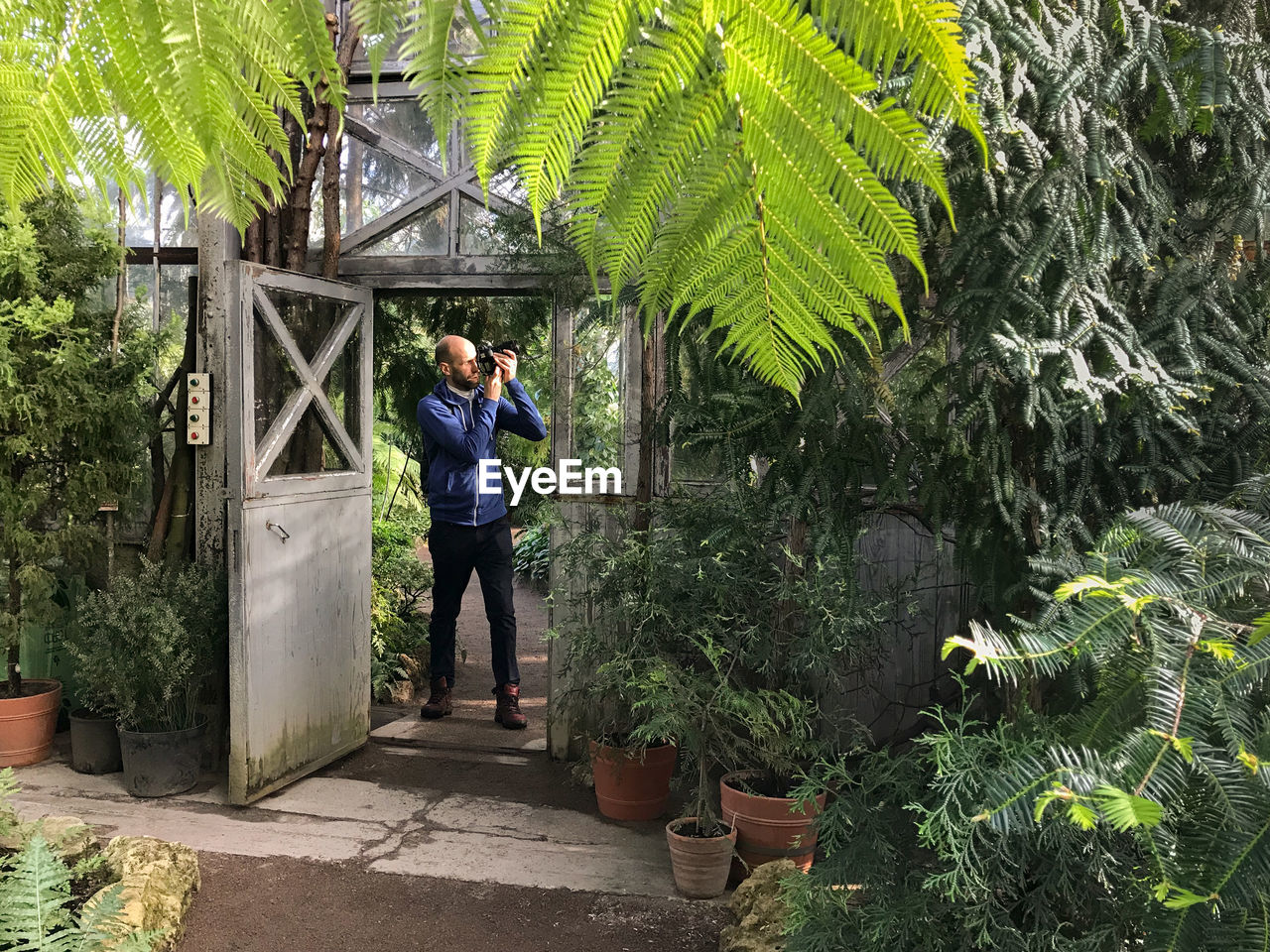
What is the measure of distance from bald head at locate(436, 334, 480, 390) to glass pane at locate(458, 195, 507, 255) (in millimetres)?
476

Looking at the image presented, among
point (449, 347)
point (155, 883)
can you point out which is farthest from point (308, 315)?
point (155, 883)

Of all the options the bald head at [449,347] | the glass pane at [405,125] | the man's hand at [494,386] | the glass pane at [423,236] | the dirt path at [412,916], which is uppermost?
the glass pane at [405,125]

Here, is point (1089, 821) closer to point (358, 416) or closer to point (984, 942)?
point (984, 942)

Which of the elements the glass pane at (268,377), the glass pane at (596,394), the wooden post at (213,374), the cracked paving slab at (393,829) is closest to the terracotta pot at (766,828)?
the cracked paving slab at (393,829)

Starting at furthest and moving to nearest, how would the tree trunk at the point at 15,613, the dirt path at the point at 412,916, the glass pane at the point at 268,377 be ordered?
1. the tree trunk at the point at 15,613
2. the glass pane at the point at 268,377
3. the dirt path at the point at 412,916

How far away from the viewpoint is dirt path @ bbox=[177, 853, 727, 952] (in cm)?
303

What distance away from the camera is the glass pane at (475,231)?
4699 millimetres

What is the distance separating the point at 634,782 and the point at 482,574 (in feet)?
4.81

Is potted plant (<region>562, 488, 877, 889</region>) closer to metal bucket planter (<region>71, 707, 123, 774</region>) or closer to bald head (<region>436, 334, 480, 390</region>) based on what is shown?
bald head (<region>436, 334, 480, 390</region>)

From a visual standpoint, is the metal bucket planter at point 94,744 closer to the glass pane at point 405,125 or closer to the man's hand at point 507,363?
the man's hand at point 507,363

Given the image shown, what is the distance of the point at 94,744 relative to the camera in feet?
14.4

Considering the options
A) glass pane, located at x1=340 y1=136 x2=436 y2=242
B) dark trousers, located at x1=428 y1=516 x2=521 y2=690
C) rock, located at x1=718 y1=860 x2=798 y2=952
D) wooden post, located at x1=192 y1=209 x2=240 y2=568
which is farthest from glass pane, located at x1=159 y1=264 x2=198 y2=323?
rock, located at x1=718 y1=860 x2=798 y2=952

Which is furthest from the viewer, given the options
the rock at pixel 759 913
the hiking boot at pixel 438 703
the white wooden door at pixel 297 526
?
the hiking boot at pixel 438 703

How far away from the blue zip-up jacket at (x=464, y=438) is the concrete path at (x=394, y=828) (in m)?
1.28
